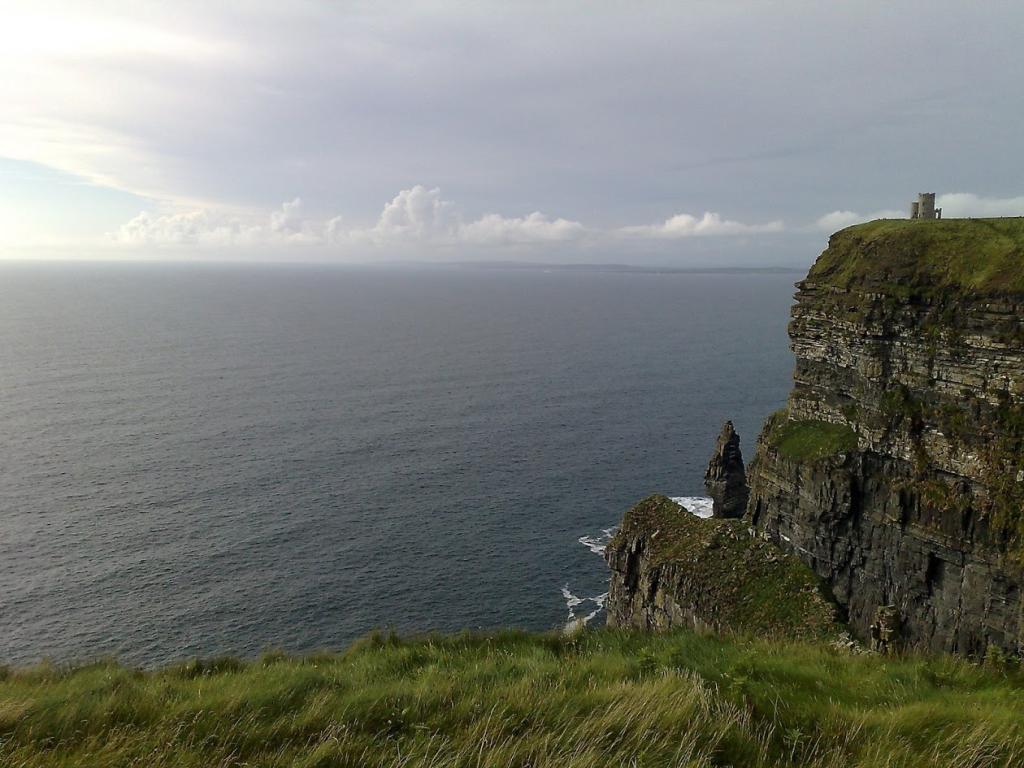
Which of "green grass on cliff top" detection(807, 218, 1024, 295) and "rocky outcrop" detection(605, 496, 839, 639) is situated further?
"rocky outcrop" detection(605, 496, 839, 639)

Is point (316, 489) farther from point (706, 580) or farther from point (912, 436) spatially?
point (912, 436)

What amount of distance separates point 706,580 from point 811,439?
13034 millimetres

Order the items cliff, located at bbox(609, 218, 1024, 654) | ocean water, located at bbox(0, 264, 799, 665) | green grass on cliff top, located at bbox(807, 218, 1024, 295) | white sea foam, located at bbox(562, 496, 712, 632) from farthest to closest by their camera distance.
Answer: white sea foam, located at bbox(562, 496, 712, 632) → ocean water, located at bbox(0, 264, 799, 665) → green grass on cliff top, located at bbox(807, 218, 1024, 295) → cliff, located at bbox(609, 218, 1024, 654)

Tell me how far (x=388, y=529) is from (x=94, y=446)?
48490 mm

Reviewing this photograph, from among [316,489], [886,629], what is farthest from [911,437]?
[316,489]

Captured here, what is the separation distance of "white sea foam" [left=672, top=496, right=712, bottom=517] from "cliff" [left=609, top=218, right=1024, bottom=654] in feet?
88.4

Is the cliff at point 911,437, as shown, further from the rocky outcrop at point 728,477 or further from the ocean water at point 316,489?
the rocky outcrop at point 728,477

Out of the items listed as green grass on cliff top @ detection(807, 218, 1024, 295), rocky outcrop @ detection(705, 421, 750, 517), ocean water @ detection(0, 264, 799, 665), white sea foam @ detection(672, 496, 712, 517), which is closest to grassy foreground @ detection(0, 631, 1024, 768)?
ocean water @ detection(0, 264, 799, 665)

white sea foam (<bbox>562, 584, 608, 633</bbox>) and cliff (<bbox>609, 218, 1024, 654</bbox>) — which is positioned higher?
cliff (<bbox>609, 218, 1024, 654</bbox>)

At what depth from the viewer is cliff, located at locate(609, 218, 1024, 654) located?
34375 mm

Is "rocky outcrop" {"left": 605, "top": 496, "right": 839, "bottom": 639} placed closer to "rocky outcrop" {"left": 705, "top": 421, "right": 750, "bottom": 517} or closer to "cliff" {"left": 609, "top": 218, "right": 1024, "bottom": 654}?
"cliff" {"left": 609, "top": 218, "right": 1024, "bottom": 654}

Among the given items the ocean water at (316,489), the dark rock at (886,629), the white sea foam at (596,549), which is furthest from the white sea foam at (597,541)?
the dark rock at (886,629)

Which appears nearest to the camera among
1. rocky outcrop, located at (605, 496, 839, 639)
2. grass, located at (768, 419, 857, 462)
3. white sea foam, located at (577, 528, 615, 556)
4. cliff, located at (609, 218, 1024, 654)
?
cliff, located at (609, 218, 1024, 654)

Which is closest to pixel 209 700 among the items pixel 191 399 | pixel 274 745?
pixel 274 745
